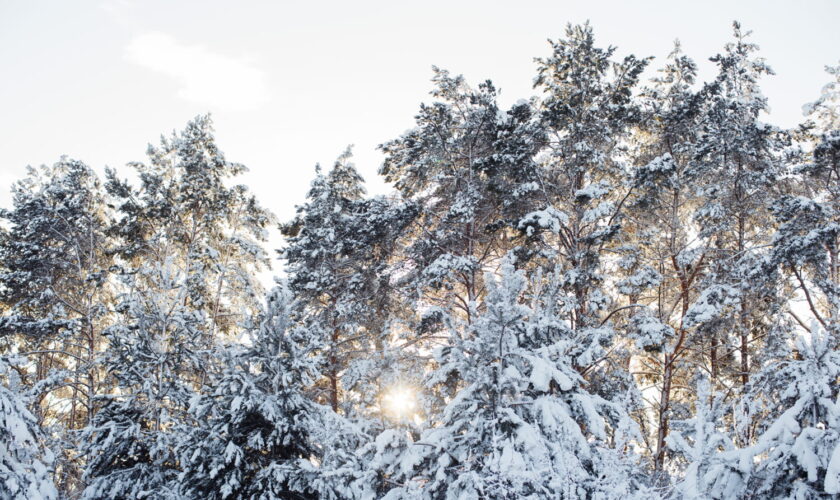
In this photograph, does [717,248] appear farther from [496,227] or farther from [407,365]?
[407,365]

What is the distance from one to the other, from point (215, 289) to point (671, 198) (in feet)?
49.3

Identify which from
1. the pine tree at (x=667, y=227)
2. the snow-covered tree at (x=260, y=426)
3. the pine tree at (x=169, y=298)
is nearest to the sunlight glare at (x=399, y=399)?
the snow-covered tree at (x=260, y=426)

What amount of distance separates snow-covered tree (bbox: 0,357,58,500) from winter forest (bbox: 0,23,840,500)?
0.14 ft

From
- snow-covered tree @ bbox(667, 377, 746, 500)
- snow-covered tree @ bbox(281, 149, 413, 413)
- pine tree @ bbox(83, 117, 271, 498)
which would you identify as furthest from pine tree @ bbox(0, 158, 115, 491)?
snow-covered tree @ bbox(667, 377, 746, 500)

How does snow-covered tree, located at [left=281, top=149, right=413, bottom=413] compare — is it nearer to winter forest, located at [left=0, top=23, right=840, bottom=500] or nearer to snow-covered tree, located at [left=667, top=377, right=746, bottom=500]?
winter forest, located at [left=0, top=23, right=840, bottom=500]

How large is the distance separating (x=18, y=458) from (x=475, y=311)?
6318 mm

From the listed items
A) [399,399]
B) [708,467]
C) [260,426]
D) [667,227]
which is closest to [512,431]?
[708,467]

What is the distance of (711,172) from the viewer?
1316 centimetres

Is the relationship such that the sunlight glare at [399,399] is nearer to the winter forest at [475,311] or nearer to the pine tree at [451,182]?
the winter forest at [475,311]

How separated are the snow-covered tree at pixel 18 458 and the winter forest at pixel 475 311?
0.14 feet

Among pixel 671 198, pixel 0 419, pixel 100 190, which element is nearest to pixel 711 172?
pixel 671 198

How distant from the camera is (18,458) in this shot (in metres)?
6.29

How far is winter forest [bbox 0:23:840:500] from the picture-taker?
5.69m

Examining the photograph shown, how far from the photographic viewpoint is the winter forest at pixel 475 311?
569 centimetres
